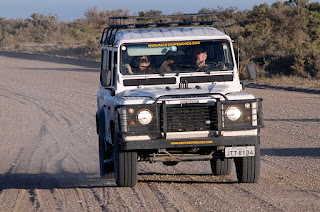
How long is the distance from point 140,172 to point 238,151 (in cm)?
253

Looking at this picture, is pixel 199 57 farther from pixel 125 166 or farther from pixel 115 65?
pixel 125 166

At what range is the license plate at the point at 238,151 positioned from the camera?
28.0 feet

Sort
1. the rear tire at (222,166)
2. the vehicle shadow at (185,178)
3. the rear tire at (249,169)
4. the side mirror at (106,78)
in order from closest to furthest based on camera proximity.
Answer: the rear tire at (249,169)
the side mirror at (106,78)
the vehicle shadow at (185,178)
the rear tire at (222,166)

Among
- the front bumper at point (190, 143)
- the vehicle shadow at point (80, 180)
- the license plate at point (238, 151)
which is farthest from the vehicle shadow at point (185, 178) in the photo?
Answer: the front bumper at point (190, 143)

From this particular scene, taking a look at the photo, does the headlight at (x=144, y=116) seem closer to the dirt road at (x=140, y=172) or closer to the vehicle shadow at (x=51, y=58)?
the dirt road at (x=140, y=172)

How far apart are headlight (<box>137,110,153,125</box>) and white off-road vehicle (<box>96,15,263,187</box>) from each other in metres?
0.01

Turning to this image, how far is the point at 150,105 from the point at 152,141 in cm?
42

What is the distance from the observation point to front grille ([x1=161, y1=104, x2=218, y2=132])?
842 centimetres

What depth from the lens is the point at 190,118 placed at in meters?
8.45

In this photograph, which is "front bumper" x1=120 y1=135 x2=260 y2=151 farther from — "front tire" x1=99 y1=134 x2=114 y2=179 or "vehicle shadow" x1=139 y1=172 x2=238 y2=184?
"front tire" x1=99 y1=134 x2=114 y2=179

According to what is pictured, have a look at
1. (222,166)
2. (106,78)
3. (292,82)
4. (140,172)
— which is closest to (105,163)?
(140,172)

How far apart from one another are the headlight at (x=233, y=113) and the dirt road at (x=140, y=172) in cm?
88

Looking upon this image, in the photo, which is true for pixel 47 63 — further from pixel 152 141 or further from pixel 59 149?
pixel 152 141

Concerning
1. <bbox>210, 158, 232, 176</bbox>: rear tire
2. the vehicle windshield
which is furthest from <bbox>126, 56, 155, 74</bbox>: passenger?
<bbox>210, 158, 232, 176</bbox>: rear tire
